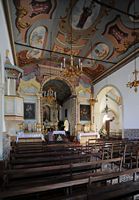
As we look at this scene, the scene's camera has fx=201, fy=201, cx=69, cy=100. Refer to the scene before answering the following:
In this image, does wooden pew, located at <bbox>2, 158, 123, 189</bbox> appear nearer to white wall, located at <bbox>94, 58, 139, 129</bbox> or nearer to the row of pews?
the row of pews

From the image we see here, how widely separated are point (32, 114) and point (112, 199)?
14215 millimetres

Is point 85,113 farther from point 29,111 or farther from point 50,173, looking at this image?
point 50,173

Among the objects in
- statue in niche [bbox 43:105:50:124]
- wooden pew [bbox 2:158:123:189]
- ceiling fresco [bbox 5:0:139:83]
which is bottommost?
wooden pew [bbox 2:158:123:189]

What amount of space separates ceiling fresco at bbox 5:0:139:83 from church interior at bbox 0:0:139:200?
0.14ft

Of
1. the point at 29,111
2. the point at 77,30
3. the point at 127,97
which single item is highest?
the point at 77,30

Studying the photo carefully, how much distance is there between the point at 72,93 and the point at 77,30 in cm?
765

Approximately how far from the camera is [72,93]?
58.5ft

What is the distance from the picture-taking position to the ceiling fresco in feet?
28.5

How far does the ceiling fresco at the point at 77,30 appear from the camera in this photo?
28.5 feet

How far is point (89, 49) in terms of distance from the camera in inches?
523

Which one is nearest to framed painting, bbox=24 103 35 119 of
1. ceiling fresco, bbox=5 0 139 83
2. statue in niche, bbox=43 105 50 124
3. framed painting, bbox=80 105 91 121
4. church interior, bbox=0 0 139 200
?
church interior, bbox=0 0 139 200

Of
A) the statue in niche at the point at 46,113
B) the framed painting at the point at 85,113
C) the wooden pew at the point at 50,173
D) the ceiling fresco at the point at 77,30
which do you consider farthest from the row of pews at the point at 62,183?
the statue in niche at the point at 46,113

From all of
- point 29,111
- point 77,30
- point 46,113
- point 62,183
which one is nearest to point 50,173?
point 62,183

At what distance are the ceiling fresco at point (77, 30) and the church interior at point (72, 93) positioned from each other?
4cm
